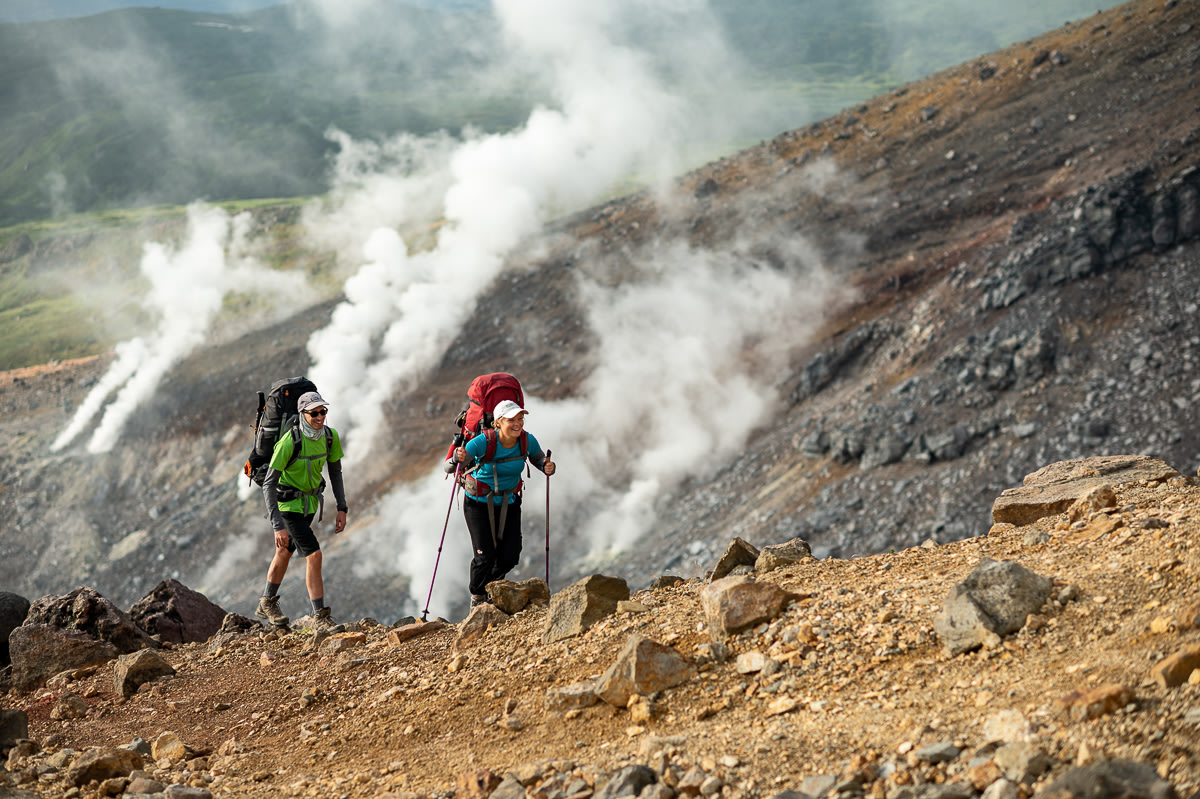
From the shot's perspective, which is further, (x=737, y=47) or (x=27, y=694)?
(x=737, y=47)

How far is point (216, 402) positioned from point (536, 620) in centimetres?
3446

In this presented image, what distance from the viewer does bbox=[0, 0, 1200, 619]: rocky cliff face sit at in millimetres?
19109

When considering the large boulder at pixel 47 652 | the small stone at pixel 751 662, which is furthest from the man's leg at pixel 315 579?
the small stone at pixel 751 662

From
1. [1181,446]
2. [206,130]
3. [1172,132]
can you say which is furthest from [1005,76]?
[206,130]

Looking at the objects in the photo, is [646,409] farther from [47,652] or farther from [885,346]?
[47,652]

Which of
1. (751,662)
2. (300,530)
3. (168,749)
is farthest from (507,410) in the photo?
(168,749)

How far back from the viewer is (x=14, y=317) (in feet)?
227

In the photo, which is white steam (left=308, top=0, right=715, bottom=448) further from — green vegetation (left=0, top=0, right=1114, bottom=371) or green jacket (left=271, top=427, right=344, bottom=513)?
green jacket (left=271, top=427, right=344, bottom=513)

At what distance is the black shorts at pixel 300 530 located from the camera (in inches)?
287

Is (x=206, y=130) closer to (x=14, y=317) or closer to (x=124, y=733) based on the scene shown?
(x=14, y=317)

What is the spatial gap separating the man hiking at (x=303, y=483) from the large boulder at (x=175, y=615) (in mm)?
1973

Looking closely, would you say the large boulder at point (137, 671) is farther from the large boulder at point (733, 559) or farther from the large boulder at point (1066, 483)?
the large boulder at point (1066, 483)

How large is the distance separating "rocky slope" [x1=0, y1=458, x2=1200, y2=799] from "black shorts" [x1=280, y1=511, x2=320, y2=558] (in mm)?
1045

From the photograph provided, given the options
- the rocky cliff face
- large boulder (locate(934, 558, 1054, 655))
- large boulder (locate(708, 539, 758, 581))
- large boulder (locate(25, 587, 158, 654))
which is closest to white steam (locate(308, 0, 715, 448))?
the rocky cliff face
